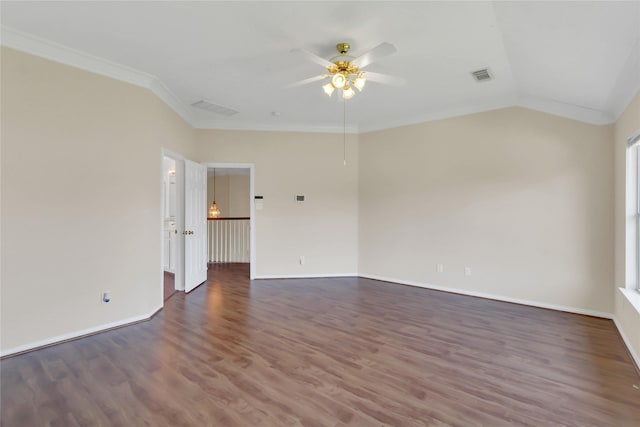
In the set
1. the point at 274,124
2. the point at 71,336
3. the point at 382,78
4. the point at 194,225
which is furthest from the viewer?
the point at 274,124

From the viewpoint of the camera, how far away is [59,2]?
7.84ft

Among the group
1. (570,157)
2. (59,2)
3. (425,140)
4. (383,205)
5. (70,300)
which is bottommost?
(70,300)

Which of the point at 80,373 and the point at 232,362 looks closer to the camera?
the point at 80,373

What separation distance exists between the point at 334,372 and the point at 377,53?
8.44 feet

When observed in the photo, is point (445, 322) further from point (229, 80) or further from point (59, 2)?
point (59, 2)

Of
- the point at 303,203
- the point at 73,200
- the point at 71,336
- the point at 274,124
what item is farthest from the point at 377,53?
the point at 71,336

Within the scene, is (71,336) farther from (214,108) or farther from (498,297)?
(498,297)

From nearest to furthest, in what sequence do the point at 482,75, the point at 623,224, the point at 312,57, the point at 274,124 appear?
the point at 312,57
the point at 623,224
the point at 482,75
the point at 274,124

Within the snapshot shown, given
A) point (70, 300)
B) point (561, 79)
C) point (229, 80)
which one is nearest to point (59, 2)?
point (229, 80)

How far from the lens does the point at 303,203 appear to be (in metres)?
5.88

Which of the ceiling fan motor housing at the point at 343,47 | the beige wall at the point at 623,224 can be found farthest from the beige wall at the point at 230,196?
the beige wall at the point at 623,224

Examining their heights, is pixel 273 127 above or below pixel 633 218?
above

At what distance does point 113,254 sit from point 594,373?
4.61 metres

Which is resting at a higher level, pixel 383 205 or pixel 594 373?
pixel 383 205
